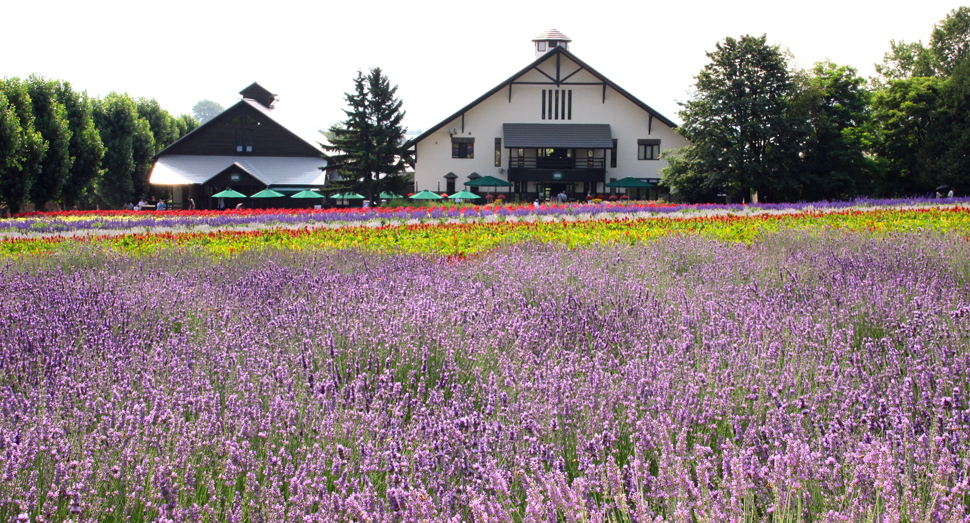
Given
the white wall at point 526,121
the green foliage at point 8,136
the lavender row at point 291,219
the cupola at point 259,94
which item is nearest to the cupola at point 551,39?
the white wall at point 526,121

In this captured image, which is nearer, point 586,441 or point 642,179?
point 586,441

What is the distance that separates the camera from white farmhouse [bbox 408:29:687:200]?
143 feet

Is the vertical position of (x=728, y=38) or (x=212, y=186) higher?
(x=728, y=38)

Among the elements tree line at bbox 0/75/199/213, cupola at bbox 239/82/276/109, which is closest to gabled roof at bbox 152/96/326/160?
tree line at bbox 0/75/199/213

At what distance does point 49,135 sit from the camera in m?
35.2

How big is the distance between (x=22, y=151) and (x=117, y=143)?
17.4 meters

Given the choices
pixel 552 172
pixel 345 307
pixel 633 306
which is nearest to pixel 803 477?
pixel 633 306

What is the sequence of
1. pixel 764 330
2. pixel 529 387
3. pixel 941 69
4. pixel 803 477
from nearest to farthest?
pixel 803 477 < pixel 529 387 < pixel 764 330 < pixel 941 69

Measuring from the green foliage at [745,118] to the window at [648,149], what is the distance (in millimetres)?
8720

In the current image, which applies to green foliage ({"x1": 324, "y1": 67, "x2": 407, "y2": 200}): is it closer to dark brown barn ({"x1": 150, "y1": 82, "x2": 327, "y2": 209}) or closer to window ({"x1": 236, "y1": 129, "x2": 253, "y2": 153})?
dark brown barn ({"x1": 150, "y1": 82, "x2": 327, "y2": 209})

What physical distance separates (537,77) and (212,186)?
21.2m

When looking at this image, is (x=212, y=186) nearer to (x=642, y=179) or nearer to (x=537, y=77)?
(x=537, y=77)

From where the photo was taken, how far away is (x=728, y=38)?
34.1m

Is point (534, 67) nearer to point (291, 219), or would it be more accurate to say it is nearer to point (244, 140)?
point (244, 140)
